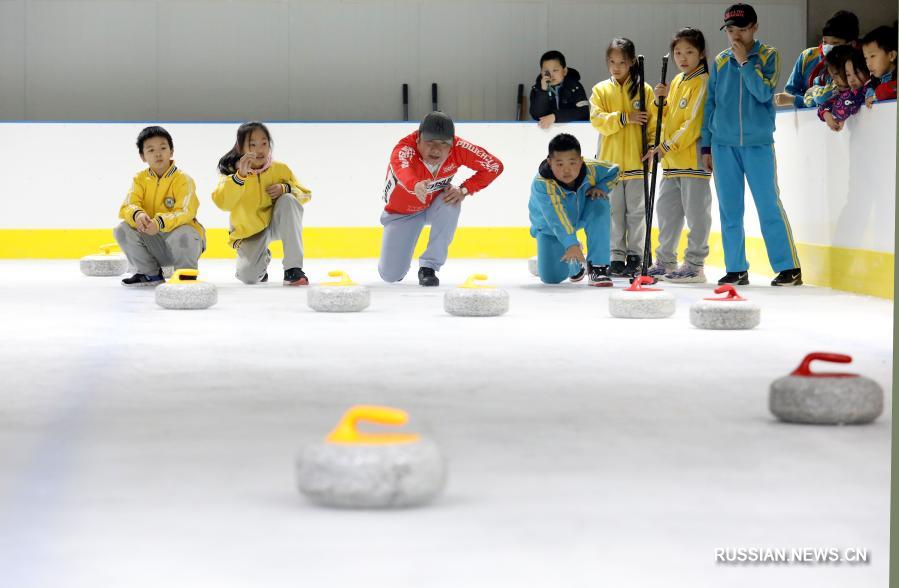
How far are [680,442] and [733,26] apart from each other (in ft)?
13.3

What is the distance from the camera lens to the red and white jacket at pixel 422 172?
6.51 meters

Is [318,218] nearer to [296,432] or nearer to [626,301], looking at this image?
[626,301]

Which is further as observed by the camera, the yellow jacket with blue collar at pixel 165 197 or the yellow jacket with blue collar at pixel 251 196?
the yellow jacket with blue collar at pixel 251 196

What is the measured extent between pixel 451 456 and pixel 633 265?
4760 millimetres

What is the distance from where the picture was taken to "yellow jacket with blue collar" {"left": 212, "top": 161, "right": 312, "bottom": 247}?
255 inches

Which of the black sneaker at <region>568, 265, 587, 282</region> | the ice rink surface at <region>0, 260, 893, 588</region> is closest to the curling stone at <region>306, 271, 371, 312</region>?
the ice rink surface at <region>0, 260, 893, 588</region>

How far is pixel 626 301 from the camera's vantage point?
484cm

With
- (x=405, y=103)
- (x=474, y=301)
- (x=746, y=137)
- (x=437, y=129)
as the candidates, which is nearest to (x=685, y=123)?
(x=746, y=137)

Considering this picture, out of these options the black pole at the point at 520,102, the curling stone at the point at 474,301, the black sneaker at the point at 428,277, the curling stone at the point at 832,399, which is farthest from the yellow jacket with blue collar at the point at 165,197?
the black pole at the point at 520,102

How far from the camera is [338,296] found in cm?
508

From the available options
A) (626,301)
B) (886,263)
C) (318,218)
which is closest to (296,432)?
(626,301)

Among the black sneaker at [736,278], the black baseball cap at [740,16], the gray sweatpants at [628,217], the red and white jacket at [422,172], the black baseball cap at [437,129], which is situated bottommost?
the black sneaker at [736,278]

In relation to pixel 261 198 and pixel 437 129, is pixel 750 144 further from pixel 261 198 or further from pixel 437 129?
pixel 261 198

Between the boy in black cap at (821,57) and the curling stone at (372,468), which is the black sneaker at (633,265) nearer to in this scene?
the boy in black cap at (821,57)
